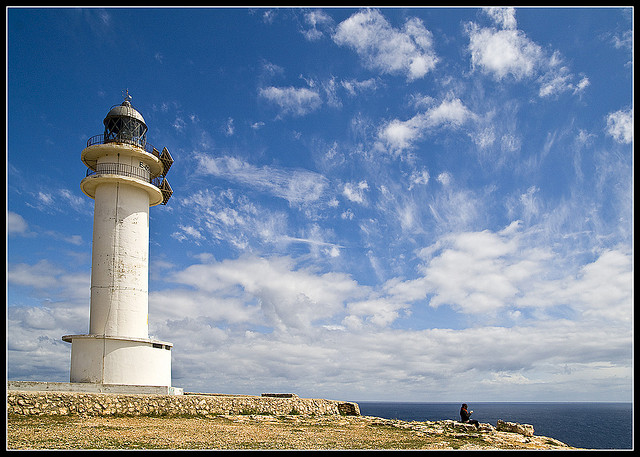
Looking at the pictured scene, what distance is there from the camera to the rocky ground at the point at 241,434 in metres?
13.2

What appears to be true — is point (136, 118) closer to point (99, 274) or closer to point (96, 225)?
point (96, 225)

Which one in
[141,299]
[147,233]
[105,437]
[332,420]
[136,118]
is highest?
[136,118]

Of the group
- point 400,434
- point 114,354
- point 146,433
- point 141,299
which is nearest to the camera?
point 146,433

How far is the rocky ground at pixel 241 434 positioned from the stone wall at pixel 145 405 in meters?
0.50

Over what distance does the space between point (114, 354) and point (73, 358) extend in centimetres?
196

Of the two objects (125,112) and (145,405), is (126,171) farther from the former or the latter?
(145,405)

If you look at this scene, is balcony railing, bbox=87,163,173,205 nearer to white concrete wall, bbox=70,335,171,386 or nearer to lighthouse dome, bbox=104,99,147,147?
lighthouse dome, bbox=104,99,147,147

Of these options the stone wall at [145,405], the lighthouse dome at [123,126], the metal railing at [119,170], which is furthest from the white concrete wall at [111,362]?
the lighthouse dome at [123,126]

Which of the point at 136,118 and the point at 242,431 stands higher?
the point at 136,118

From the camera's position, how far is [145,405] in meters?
19.6

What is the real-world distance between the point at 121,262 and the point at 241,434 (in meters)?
13.1

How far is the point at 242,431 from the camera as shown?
52.8ft

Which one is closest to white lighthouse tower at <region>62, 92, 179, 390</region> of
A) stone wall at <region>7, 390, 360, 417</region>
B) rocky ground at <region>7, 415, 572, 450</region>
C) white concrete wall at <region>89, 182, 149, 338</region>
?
white concrete wall at <region>89, 182, 149, 338</region>

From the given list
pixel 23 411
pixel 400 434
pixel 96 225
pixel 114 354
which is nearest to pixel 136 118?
pixel 96 225
